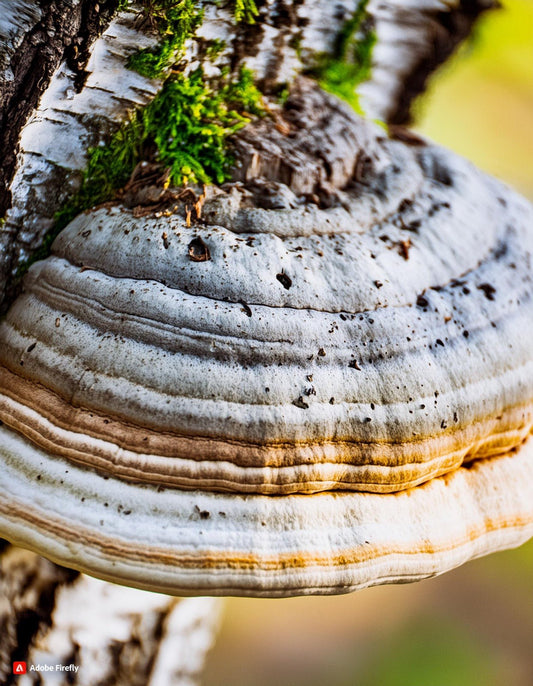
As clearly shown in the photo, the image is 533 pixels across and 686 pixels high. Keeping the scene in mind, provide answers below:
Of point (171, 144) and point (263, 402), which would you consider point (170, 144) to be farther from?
point (263, 402)

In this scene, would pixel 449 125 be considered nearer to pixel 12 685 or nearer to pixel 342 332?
pixel 342 332

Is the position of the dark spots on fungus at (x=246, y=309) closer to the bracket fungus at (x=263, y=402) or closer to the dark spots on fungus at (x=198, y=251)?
the bracket fungus at (x=263, y=402)

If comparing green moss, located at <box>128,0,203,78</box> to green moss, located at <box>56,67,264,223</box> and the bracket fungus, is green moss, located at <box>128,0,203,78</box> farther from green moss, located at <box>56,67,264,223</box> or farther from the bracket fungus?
the bracket fungus

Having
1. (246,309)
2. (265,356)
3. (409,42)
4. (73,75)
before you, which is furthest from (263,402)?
(409,42)

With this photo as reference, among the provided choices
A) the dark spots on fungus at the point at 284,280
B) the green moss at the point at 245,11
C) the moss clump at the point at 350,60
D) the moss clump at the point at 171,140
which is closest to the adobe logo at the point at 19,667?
the moss clump at the point at 171,140

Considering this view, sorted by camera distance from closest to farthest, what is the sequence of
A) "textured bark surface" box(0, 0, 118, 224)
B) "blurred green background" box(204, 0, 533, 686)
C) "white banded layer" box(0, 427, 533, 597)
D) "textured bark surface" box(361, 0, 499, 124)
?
"white banded layer" box(0, 427, 533, 597) < "textured bark surface" box(0, 0, 118, 224) < "textured bark surface" box(361, 0, 499, 124) < "blurred green background" box(204, 0, 533, 686)

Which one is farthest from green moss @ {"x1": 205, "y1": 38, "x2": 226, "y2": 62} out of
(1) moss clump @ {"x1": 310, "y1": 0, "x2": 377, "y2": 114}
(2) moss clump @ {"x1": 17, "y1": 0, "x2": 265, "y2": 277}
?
(1) moss clump @ {"x1": 310, "y1": 0, "x2": 377, "y2": 114}

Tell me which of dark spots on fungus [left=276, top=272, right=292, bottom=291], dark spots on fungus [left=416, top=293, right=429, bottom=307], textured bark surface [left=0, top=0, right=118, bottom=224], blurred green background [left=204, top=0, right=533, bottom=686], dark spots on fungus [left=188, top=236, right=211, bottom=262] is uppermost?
textured bark surface [left=0, top=0, right=118, bottom=224]
